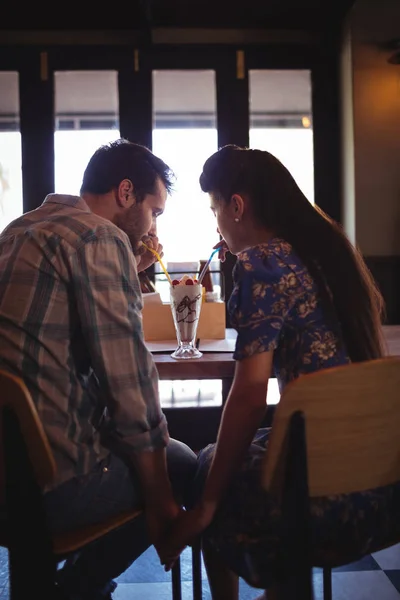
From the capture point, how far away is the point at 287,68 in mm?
3818

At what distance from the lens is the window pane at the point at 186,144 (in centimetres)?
387

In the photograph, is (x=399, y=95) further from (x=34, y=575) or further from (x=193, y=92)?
(x=34, y=575)

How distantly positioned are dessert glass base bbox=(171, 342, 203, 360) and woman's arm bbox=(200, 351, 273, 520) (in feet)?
1.35

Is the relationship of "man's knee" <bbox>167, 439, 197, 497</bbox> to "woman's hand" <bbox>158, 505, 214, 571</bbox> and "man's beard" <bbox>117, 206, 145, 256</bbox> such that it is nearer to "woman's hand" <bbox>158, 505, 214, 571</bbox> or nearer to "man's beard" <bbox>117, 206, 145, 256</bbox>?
"woman's hand" <bbox>158, 505, 214, 571</bbox>

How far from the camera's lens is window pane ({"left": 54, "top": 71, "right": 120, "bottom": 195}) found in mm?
3814

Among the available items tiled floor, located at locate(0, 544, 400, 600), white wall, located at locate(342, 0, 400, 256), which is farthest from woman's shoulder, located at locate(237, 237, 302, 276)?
white wall, located at locate(342, 0, 400, 256)

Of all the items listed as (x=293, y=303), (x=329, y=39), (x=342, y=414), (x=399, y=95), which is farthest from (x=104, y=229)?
(x=329, y=39)

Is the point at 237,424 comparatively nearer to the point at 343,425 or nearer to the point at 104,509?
the point at 343,425

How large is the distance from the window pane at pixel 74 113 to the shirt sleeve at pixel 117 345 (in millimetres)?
2961

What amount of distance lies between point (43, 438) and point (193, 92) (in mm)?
3747

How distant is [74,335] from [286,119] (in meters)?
3.29

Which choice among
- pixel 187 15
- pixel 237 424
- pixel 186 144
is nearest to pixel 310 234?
pixel 237 424

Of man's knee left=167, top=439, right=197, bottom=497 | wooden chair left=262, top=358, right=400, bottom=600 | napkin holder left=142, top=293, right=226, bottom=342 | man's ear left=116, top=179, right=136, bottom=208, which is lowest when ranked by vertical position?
man's knee left=167, top=439, right=197, bottom=497

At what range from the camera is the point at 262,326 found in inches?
36.9
